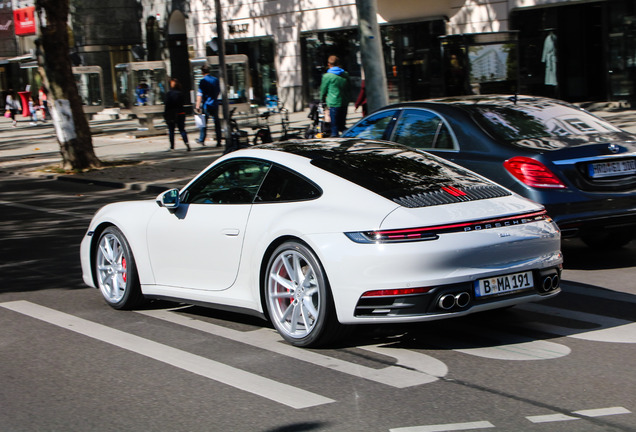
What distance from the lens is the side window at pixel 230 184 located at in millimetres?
6629

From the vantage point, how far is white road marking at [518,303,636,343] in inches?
241

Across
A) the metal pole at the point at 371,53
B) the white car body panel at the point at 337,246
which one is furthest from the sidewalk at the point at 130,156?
the white car body panel at the point at 337,246

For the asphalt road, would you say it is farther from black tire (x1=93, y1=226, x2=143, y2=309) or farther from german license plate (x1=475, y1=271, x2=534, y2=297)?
german license plate (x1=475, y1=271, x2=534, y2=297)

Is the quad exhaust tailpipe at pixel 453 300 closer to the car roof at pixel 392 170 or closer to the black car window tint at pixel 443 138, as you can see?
the car roof at pixel 392 170

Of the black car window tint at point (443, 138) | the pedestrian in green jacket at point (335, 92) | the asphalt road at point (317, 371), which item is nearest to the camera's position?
the asphalt road at point (317, 371)

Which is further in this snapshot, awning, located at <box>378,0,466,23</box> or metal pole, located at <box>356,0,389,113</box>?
awning, located at <box>378,0,466,23</box>

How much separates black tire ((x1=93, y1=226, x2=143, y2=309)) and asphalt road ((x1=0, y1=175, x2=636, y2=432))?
4.9 inches

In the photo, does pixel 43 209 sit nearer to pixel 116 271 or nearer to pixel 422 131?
pixel 422 131

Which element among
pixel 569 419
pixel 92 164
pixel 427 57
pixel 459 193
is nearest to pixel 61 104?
pixel 92 164

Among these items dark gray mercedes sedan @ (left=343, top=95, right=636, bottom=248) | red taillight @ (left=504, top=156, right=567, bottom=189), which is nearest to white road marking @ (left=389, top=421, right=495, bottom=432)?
dark gray mercedes sedan @ (left=343, top=95, right=636, bottom=248)

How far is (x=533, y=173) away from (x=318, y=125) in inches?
568

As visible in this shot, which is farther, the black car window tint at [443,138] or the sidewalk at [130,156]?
the sidewalk at [130,156]

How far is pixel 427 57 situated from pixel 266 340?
2564 cm

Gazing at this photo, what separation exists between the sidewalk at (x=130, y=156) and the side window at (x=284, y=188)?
10.5 metres
